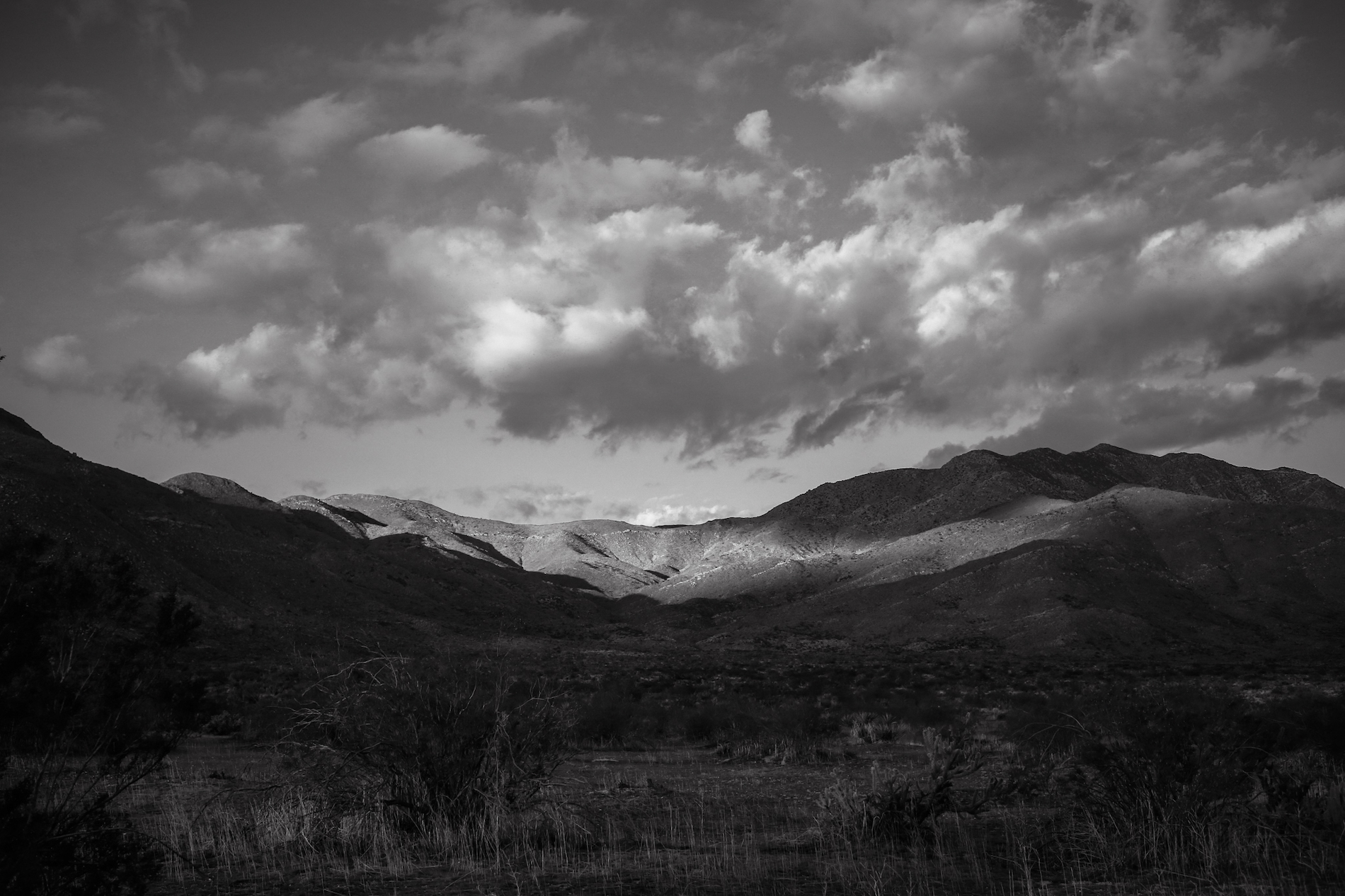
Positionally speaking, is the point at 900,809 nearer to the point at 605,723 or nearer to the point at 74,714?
the point at 74,714

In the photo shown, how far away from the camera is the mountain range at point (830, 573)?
230 feet

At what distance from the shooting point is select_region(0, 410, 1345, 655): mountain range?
2766 inches

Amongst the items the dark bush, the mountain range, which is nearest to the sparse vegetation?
the dark bush

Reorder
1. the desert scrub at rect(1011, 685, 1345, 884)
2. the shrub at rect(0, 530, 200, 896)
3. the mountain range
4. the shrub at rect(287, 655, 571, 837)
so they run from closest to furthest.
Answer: the shrub at rect(0, 530, 200, 896)
the desert scrub at rect(1011, 685, 1345, 884)
the shrub at rect(287, 655, 571, 837)
the mountain range

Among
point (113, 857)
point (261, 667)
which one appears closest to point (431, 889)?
point (113, 857)

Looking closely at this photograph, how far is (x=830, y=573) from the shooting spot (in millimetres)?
116125

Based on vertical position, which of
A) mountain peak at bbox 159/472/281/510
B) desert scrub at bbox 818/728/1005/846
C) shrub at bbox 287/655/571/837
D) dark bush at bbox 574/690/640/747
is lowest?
dark bush at bbox 574/690/640/747

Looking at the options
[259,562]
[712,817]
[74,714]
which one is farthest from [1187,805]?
[259,562]

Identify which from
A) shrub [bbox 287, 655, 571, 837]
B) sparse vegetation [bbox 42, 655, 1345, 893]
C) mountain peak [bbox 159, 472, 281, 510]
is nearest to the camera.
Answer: sparse vegetation [bbox 42, 655, 1345, 893]

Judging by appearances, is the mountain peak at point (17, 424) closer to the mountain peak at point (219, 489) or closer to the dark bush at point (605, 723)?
the mountain peak at point (219, 489)

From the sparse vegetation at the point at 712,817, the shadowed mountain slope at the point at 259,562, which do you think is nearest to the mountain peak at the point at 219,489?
the shadowed mountain slope at the point at 259,562

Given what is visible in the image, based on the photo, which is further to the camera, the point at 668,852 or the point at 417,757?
the point at 417,757

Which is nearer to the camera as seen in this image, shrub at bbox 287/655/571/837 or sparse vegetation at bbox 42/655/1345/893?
sparse vegetation at bbox 42/655/1345/893

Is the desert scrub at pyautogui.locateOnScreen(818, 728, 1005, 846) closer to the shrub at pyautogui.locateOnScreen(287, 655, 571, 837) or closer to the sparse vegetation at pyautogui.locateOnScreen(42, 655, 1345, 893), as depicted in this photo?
the sparse vegetation at pyautogui.locateOnScreen(42, 655, 1345, 893)
